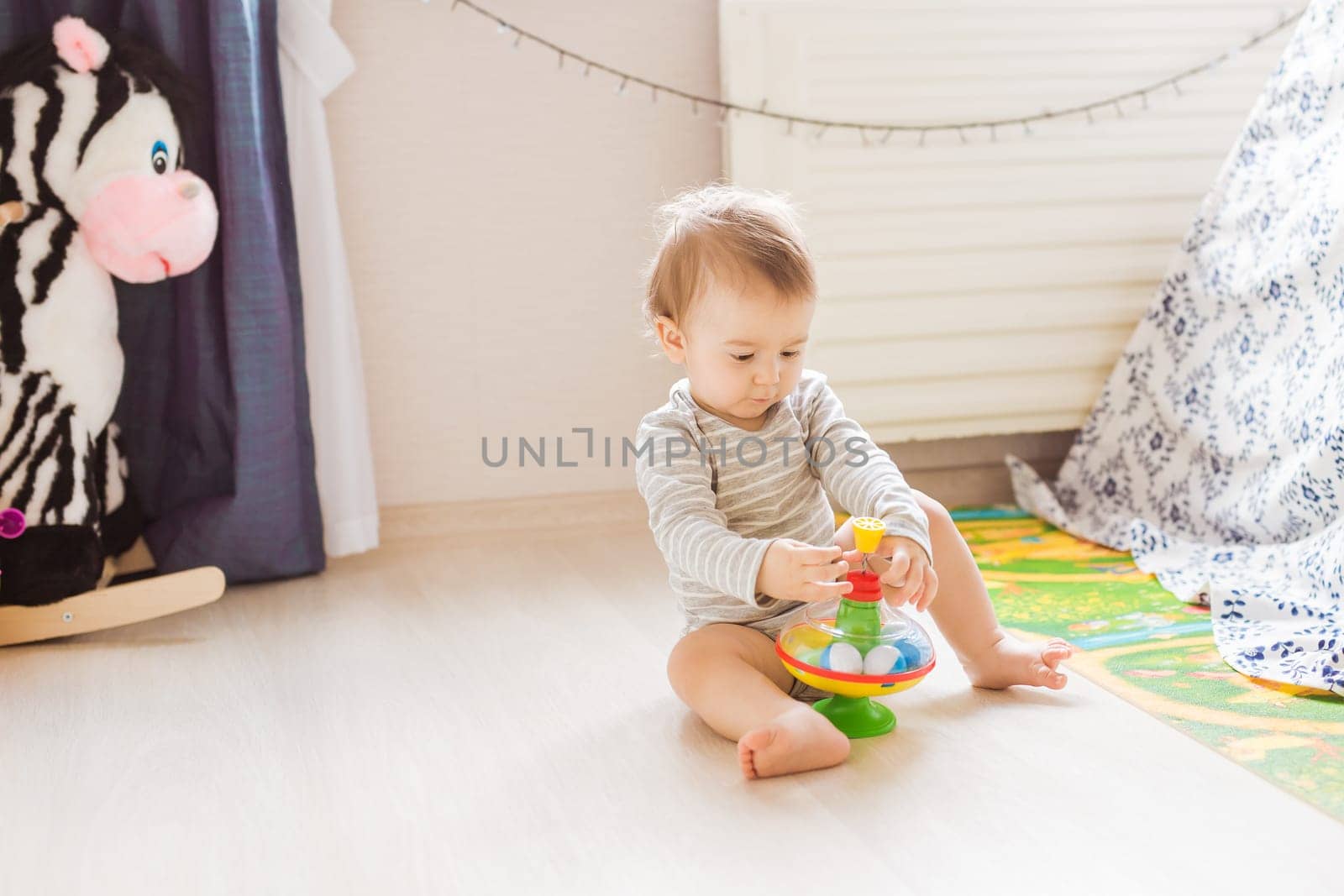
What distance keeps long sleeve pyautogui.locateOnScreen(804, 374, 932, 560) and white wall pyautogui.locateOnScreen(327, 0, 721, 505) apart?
26.9 inches

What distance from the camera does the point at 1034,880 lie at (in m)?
0.85

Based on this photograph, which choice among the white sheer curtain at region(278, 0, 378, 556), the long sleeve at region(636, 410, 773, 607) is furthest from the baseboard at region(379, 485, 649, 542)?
the long sleeve at region(636, 410, 773, 607)

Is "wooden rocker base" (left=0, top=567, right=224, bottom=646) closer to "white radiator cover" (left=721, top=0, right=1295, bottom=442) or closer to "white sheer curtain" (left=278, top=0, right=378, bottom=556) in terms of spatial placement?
"white sheer curtain" (left=278, top=0, right=378, bottom=556)

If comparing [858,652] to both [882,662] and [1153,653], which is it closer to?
[882,662]

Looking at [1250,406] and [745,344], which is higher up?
[745,344]

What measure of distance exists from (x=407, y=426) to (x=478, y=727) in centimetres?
77

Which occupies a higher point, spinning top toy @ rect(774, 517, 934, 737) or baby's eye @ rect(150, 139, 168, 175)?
baby's eye @ rect(150, 139, 168, 175)

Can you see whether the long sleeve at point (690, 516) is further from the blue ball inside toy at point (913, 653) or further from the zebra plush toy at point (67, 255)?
the zebra plush toy at point (67, 255)

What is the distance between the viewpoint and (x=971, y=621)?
1.21 metres

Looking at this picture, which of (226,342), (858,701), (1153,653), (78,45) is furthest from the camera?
(226,342)

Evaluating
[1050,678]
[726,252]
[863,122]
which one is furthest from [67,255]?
[1050,678]

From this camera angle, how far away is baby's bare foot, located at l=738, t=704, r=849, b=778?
1.00 metres

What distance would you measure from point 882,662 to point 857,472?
0.21m

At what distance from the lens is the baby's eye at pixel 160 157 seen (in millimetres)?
1459
